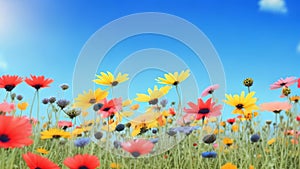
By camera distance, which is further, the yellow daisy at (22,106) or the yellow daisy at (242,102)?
the yellow daisy at (22,106)

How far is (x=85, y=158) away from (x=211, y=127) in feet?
4.35

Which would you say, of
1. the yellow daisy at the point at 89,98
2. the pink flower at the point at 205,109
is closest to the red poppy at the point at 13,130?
the pink flower at the point at 205,109

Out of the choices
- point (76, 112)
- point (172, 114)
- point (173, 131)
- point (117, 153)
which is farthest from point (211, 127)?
point (76, 112)

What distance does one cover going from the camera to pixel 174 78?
69.7 inches

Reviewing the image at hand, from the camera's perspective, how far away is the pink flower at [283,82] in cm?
182

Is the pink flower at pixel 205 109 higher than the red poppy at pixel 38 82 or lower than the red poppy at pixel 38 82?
lower

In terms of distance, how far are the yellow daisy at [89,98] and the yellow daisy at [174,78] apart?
286 millimetres

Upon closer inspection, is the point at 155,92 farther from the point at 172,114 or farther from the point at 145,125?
the point at 172,114

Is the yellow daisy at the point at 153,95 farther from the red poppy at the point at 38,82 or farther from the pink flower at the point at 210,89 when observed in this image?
the red poppy at the point at 38,82

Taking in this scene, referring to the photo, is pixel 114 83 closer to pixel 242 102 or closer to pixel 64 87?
pixel 242 102

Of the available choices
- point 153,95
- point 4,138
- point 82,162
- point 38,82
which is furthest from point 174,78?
point 4,138

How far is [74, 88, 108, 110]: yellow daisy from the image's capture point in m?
1.61

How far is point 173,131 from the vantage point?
1899 millimetres

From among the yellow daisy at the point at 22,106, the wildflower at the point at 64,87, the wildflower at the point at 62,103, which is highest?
the wildflower at the point at 64,87
